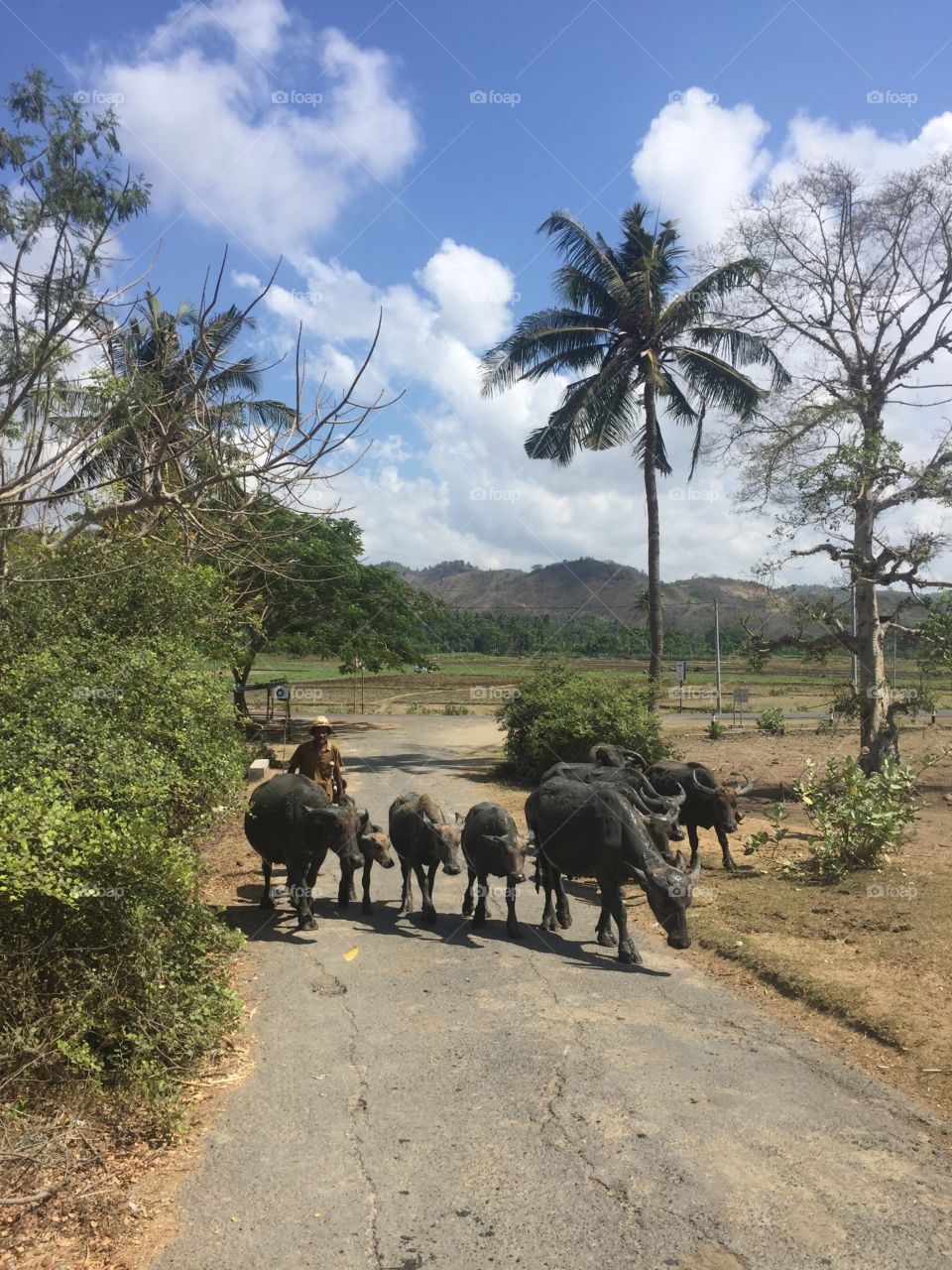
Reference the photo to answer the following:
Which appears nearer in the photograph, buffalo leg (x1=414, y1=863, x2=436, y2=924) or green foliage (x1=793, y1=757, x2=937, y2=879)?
buffalo leg (x1=414, y1=863, x2=436, y2=924)

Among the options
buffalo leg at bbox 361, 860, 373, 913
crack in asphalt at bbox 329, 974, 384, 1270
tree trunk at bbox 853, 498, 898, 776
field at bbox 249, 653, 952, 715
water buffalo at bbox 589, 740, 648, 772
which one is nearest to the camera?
crack in asphalt at bbox 329, 974, 384, 1270

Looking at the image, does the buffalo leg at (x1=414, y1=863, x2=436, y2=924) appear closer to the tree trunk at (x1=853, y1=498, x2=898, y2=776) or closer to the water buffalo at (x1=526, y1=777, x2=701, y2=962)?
the water buffalo at (x1=526, y1=777, x2=701, y2=962)

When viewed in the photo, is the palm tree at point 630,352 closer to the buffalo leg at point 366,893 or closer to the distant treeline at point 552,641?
the buffalo leg at point 366,893

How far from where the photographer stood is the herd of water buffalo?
8188mm

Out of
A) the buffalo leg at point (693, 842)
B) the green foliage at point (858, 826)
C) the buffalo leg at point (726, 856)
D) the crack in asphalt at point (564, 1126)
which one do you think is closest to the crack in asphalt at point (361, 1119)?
the crack in asphalt at point (564, 1126)

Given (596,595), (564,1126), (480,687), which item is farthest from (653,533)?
(596,595)

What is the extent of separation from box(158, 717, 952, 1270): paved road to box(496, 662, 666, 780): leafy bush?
369 inches

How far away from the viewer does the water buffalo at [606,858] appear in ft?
25.5

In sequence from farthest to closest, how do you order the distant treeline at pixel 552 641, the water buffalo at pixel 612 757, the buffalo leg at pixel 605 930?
1. the distant treeline at pixel 552 641
2. the water buffalo at pixel 612 757
3. the buffalo leg at pixel 605 930

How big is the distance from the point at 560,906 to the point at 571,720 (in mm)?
8372

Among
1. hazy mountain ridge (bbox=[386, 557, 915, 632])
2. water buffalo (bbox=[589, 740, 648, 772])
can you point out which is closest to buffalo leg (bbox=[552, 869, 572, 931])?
water buffalo (bbox=[589, 740, 648, 772])

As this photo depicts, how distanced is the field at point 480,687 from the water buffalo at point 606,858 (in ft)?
40.4

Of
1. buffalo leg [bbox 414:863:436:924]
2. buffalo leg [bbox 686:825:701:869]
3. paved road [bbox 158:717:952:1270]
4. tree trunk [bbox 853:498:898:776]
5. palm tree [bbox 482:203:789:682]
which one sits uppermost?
palm tree [bbox 482:203:789:682]

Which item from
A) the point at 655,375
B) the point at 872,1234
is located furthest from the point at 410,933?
the point at 655,375
